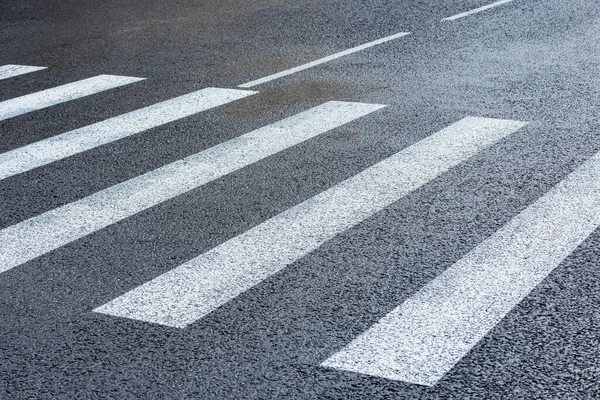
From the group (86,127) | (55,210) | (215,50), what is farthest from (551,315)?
(215,50)

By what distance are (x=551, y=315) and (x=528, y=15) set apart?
796 cm

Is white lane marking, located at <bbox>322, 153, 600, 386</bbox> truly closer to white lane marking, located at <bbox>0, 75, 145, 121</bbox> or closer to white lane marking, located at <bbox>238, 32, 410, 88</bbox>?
white lane marking, located at <bbox>238, 32, 410, 88</bbox>

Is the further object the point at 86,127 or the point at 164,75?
the point at 164,75

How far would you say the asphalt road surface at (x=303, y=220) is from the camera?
399cm

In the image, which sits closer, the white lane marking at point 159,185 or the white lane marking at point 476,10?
the white lane marking at point 159,185

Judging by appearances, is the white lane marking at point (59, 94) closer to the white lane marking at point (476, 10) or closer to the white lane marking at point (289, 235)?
the white lane marking at point (289, 235)

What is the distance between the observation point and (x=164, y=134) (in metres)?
7.39

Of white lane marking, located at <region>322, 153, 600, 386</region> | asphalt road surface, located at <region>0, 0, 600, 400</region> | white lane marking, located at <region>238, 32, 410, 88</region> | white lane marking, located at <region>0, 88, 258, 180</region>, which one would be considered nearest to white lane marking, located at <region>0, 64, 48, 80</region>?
asphalt road surface, located at <region>0, 0, 600, 400</region>

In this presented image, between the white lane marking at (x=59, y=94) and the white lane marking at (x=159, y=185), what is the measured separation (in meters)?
1.99

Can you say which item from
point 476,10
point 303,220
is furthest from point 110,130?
point 476,10

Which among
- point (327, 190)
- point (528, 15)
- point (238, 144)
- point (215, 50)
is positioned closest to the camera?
point (327, 190)

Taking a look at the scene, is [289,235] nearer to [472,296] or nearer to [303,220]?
[303,220]

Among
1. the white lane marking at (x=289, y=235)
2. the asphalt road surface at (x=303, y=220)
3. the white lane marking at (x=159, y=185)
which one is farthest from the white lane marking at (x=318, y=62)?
the white lane marking at (x=289, y=235)

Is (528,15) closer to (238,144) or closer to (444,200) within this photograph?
(238,144)
